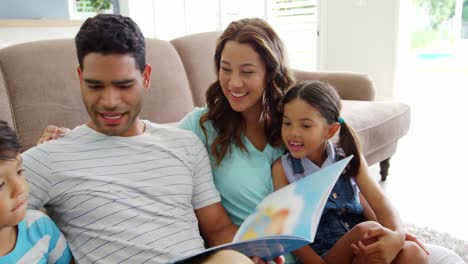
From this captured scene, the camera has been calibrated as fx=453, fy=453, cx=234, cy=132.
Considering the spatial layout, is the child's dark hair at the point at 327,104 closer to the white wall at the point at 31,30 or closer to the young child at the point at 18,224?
the young child at the point at 18,224

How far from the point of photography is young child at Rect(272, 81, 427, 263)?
110 cm

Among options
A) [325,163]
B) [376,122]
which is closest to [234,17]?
[376,122]

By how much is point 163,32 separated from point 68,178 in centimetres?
499

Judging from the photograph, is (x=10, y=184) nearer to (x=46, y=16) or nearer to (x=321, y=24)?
(x=321, y=24)

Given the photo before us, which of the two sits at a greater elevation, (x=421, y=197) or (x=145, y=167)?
(x=145, y=167)

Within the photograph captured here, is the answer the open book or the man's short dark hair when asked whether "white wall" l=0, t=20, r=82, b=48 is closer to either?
the man's short dark hair

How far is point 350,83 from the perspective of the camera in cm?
262

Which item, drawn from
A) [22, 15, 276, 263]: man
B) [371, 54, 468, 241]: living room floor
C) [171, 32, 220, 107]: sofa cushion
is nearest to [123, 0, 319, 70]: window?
[371, 54, 468, 241]: living room floor

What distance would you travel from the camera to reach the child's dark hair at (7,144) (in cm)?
73

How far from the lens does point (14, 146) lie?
0.76m

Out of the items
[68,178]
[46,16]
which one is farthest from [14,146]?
[46,16]

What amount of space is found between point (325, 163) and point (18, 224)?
746mm

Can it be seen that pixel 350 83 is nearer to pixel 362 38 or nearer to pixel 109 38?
pixel 362 38

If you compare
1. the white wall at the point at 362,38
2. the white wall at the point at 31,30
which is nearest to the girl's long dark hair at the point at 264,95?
the white wall at the point at 362,38
